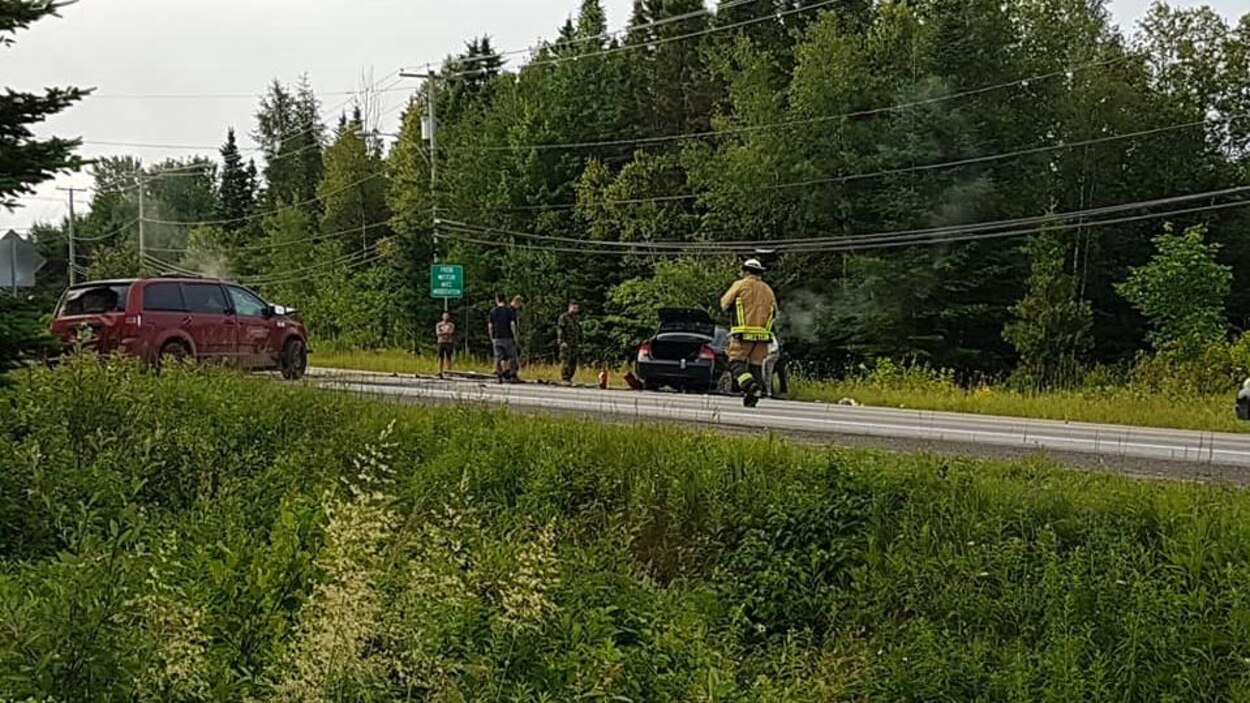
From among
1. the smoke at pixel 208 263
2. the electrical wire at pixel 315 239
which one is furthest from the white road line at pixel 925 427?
the smoke at pixel 208 263

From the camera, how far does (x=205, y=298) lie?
17844 millimetres

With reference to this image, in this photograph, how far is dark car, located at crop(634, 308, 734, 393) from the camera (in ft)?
67.7

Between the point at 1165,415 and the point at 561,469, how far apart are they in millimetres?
11100

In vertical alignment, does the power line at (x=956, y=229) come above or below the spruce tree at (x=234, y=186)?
below

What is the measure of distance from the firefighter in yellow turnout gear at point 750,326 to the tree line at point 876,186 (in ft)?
54.3

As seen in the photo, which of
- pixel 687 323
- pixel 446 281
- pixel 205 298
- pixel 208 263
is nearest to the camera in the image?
pixel 205 298

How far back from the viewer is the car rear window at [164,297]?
16734mm

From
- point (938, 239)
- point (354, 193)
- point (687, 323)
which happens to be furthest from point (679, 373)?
point (354, 193)

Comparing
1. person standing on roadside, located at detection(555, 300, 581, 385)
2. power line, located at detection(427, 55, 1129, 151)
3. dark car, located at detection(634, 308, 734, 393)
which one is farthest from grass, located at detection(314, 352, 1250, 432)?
power line, located at detection(427, 55, 1129, 151)

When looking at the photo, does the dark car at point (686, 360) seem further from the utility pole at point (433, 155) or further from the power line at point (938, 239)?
Answer: the utility pole at point (433, 155)

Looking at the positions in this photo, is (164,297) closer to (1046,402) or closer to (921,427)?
(921,427)

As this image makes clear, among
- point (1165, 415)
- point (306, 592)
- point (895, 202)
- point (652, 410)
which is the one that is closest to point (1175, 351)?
point (895, 202)

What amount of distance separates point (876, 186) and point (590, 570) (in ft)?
102

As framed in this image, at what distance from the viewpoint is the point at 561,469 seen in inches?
332
